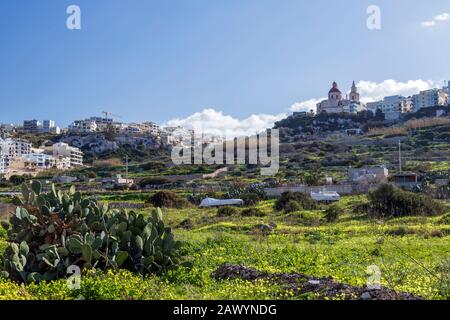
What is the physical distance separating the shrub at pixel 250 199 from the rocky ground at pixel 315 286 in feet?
76.6

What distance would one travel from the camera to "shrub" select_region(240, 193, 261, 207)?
32.0 meters

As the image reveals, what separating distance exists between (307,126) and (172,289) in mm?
113535

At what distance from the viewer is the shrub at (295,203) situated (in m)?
26.5

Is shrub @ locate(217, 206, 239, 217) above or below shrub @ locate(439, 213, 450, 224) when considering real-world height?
below

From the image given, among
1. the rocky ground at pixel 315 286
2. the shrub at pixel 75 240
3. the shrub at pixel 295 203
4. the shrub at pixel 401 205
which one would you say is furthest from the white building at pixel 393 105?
the rocky ground at pixel 315 286

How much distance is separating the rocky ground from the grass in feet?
0.78

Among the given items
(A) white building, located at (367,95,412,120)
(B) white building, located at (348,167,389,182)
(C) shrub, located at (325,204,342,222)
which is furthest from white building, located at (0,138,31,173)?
(A) white building, located at (367,95,412,120)

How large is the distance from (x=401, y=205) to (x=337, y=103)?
12724 cm

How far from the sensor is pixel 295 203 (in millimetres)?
26719

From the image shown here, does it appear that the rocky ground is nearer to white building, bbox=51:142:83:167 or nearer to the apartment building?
white building, bbox=51:142:83:167

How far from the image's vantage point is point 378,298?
5.70m

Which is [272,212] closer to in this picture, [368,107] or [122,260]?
[122,260]

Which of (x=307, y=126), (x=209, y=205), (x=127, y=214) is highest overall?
(x=307, y=126)
